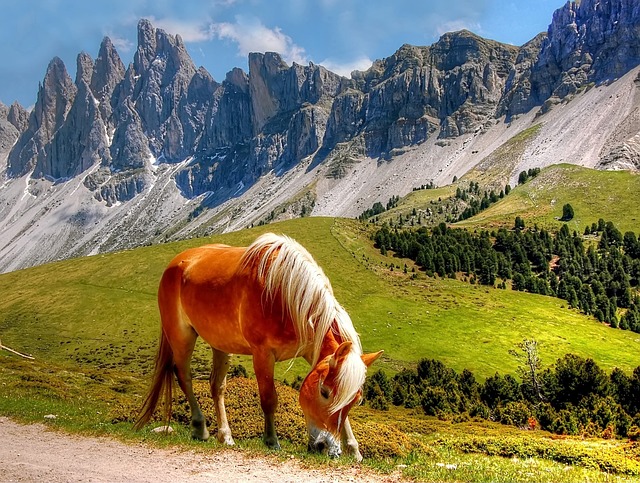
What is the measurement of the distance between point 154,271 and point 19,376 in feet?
315

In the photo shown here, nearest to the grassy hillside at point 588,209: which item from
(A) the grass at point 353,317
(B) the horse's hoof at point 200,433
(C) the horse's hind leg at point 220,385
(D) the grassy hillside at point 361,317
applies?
(D) the grassy hillside at point 361,317

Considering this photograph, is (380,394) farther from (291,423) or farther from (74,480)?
(74,480)

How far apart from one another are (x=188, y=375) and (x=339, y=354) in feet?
19.8

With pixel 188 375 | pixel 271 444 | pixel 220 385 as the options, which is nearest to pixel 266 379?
pixel 271 444

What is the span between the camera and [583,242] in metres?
158

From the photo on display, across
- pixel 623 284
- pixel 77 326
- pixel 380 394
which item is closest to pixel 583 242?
pixel 623 284

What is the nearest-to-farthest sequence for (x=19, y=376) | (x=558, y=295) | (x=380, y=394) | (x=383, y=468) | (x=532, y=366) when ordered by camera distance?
1. (x=383, y=468)
2. (x=19, y=376)
3. (x=380, y=394)
4. (x=532, y=366)
5. (x=558, y=295)

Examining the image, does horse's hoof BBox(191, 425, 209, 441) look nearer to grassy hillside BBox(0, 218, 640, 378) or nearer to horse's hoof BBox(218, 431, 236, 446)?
horse's hoof BBox(218, 431, 236, 446)

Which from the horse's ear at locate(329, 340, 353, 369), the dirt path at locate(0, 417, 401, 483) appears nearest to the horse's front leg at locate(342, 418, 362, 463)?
the dirt path at locate(0, 417, 401, 483)

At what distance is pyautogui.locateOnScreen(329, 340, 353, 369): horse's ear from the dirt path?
Result: 1967 millimetres

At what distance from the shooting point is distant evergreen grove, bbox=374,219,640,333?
12791 centimetres

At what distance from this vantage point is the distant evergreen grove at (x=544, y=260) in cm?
12791

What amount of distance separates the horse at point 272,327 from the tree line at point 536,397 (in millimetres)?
40209

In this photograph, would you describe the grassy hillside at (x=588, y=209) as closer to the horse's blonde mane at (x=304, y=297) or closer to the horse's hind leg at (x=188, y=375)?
the horse's hind leg at (x=188, y=375)
